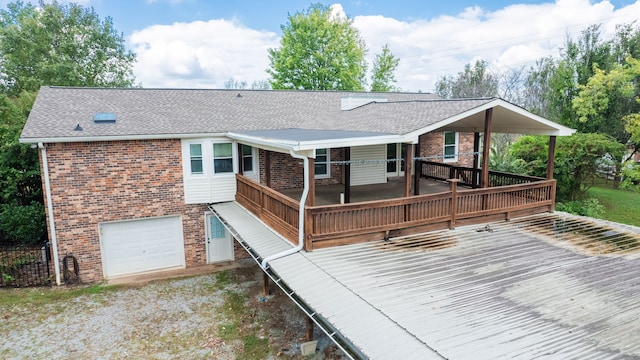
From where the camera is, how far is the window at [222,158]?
12914 millimetres

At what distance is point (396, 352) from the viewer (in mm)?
4566

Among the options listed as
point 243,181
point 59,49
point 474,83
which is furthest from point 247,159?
point 474,83

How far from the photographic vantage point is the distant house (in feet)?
31.6

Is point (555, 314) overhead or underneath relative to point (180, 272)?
overhead

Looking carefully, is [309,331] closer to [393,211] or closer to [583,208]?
[393,211]

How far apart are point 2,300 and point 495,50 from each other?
46.0 metres

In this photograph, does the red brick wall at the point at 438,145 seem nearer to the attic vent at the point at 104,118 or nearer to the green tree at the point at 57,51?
the attic vent at the point at 104,118

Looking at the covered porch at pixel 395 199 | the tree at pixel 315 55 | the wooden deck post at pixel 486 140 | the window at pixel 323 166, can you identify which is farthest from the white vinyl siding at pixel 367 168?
the tree at pixel 315 55

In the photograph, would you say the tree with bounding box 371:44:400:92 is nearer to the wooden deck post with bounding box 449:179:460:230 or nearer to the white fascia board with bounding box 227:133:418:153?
the wooden deck post with bounding box 449:179:460:230

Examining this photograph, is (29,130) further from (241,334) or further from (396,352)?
(396,352)

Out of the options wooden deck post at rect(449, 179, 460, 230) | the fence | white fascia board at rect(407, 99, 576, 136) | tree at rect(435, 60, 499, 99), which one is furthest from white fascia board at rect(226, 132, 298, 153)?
tree at rect(435, 60, 499, 99)

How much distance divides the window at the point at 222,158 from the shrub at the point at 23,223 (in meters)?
7.37

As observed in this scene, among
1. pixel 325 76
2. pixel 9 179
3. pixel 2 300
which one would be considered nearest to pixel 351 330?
pixel 2 300

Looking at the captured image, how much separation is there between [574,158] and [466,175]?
791 cm
